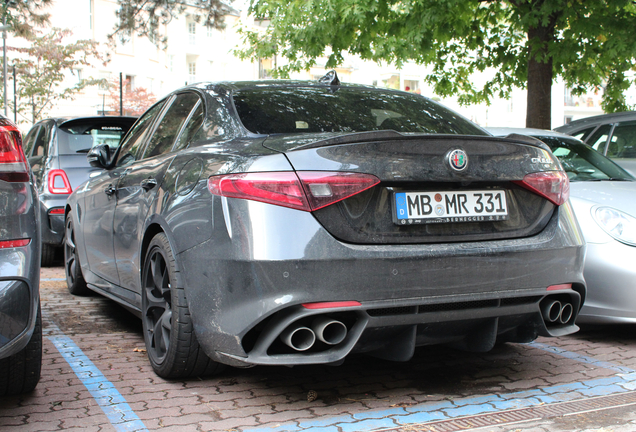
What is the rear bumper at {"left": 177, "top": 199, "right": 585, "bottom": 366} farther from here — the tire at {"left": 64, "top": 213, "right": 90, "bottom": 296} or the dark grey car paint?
the tire at {"left": 64, "top": 213, "right": 90, "bottom": 296}

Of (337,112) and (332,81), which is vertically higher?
(332,81)

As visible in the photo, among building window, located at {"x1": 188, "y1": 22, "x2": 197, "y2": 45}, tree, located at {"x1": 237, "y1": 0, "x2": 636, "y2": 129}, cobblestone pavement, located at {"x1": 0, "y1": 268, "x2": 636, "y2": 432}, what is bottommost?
cobblestone pavement, located at {"x1": 0, "y1": 268, "x2": 636, "y2": 432}

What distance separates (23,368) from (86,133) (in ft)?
18.2

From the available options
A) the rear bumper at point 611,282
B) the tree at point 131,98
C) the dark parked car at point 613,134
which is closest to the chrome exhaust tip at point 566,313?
the rear bumper at point 611,282

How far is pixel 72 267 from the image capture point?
606cm

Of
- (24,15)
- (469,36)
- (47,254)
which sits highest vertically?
(24,15)

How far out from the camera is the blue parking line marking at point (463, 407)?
306cm

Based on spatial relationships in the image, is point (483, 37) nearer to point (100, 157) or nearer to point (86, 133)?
point (86, 133)

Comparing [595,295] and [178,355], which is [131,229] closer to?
[178,355]

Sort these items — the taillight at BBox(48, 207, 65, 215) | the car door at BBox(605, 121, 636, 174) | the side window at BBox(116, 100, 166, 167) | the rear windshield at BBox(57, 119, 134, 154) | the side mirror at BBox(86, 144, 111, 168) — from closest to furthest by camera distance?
the side window at BBox(116, 100, 166, 167) → the side mirror at BBox(86, 144, 111, 168) → the car door at BBox(605, 121, 636, 174) → the taillight at BBox(48, 207, 65, 215) → the rear windshield at BBox(57, 119, 134, 154)

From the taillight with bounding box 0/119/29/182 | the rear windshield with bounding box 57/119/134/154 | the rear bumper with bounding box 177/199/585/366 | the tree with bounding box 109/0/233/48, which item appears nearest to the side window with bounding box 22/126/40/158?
the rear windshield with bounding box 57/119/134/154

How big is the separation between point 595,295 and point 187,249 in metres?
2.61

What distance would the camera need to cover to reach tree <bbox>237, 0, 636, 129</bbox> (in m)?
9.84

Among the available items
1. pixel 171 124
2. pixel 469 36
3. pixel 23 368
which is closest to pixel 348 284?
pixel 23 368
